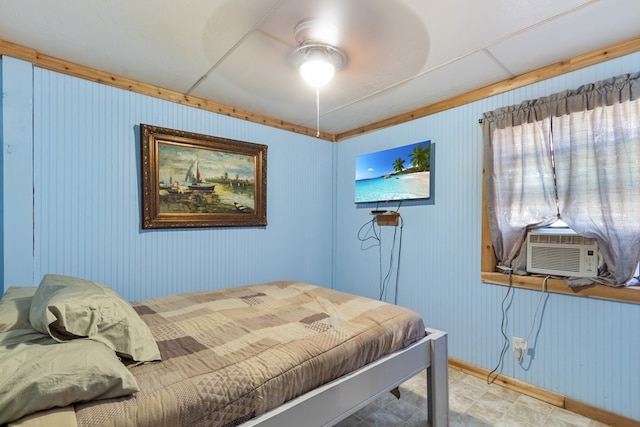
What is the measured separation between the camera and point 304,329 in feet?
5.34

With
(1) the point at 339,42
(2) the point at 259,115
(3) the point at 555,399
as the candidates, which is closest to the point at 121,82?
(2) the point at 259,115

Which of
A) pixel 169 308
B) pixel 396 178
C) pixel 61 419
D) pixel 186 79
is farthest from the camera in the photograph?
pixel 396 178

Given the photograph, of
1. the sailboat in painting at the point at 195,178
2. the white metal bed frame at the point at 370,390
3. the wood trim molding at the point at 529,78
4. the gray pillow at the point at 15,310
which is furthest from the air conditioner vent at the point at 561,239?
the gray pillow at the point at 15,310

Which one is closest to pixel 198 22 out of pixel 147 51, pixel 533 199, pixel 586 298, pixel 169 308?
pixel 147 51

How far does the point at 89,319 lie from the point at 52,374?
29 centimetres

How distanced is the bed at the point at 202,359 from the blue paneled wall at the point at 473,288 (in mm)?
847

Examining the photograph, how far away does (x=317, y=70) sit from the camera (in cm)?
206

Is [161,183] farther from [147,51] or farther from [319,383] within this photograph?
[319,383]

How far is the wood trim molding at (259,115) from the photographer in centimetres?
197

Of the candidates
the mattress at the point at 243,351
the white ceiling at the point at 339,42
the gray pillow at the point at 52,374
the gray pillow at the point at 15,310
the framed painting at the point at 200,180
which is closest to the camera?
the gray pillow at the point at 52,374

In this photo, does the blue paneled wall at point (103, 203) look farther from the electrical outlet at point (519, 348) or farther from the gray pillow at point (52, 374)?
the electrical outlet at point (519, 348)

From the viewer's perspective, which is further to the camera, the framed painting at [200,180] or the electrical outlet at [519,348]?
the framed painting at [200,180]

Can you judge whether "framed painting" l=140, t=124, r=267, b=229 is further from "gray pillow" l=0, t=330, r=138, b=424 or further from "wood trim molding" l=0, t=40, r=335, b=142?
"gray pillow" l=0, t=330, r=138, b=424

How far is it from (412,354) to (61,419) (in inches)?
63.0
